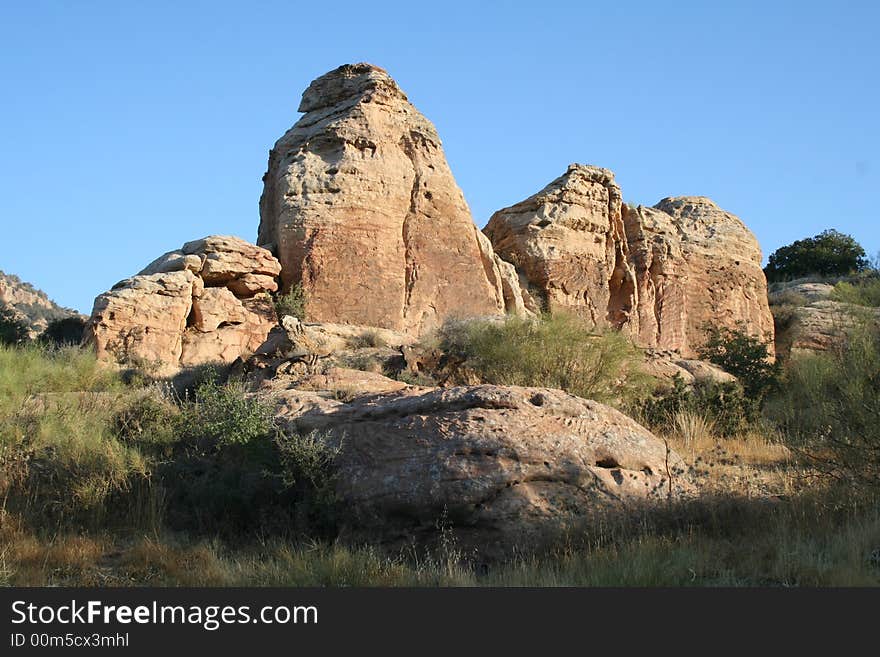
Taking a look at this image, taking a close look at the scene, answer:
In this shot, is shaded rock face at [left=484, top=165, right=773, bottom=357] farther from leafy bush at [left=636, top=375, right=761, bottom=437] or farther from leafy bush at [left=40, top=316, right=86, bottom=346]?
leafy bush at [left=40, top=316, right=86, bottom=346]

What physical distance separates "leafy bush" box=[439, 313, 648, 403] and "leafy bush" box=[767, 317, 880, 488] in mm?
2857

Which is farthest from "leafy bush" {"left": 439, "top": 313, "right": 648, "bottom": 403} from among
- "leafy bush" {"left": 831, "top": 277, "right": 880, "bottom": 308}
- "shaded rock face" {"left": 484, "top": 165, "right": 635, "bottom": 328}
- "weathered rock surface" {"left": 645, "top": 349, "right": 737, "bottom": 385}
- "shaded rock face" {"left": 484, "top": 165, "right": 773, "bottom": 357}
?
"shaded rock face" {"left": 484, "top": 165, "right": 635, "bottom": 328}

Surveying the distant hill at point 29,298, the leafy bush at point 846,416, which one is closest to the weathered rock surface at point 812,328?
the leafy bush at point 846,416

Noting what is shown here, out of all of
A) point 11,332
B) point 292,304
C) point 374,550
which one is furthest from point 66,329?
point 374,550

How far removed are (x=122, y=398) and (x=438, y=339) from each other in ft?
17.2

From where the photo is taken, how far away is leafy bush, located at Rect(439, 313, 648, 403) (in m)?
13.0

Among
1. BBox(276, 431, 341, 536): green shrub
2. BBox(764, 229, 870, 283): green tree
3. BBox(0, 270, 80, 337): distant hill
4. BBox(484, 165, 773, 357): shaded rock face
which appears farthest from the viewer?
BBox(0, 270, 80, 337): distant hill

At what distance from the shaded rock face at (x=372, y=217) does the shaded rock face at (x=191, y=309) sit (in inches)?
36.5

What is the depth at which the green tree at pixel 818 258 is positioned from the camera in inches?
1389

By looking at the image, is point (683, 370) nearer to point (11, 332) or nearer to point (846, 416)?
point (846, 416)

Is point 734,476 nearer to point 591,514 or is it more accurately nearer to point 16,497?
point 591,514

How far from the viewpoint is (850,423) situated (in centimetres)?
908

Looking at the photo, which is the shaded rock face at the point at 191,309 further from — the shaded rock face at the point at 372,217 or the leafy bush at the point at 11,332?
the leafy bush at the point at 11,332

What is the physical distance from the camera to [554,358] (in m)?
13.3
